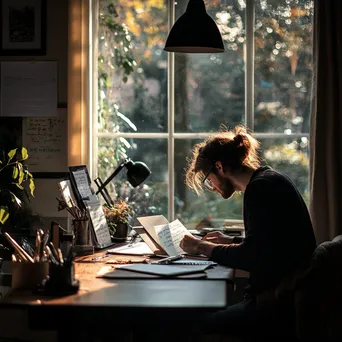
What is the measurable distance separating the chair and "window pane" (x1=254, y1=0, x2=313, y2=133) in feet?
5.17

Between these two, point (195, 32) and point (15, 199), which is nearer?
point (195, 32)

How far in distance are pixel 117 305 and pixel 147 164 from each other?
2.29m

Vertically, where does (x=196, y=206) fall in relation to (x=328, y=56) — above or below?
below

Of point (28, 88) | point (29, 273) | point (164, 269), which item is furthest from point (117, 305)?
point (28, 88)

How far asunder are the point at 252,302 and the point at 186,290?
0.61m

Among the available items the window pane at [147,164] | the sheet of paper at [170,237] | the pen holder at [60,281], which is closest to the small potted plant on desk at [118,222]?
the sheet of paper at [170,237]

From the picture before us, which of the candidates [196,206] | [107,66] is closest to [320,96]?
[196,206]

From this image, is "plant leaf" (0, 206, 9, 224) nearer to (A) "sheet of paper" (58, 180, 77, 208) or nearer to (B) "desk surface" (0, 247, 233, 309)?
(A) "sheet of paper" (58, 180, 77, 208)

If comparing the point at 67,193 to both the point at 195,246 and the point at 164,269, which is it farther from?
the point at 164,269

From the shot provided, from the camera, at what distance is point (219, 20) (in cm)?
455

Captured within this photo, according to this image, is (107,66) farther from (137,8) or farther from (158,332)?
(158,332)

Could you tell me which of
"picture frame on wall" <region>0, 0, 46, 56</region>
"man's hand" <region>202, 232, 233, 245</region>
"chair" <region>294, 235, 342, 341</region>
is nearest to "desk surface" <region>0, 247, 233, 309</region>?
"chair" <region>294, 235, 342, 341</region>

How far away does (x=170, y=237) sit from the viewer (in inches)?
137

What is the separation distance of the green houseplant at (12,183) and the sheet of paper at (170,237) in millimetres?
874
